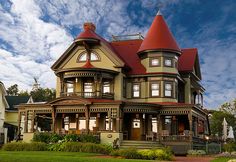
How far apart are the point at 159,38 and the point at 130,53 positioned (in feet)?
14.4

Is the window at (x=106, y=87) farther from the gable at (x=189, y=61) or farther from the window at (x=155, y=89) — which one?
the gable at (x=189, y=61)

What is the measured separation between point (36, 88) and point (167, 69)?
53.7m

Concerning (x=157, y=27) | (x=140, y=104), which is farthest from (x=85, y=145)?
(x=157, y=27)

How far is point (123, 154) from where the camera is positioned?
2608 cm

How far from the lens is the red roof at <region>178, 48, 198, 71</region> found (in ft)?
152

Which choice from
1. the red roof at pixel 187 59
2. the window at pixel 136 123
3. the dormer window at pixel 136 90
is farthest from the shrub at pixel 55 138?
the red roof at pixel 187 59

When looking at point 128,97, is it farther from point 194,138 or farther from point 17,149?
point 17,149

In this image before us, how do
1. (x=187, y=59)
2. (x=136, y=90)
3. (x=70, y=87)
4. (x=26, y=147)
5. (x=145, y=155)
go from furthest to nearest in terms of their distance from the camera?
(x=187, y=59) → (x=70, y=87) → (x=136, y=90) → (x=26, y=147) → (x=145, y=155)

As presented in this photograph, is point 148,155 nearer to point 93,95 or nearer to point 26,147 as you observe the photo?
point 26,147

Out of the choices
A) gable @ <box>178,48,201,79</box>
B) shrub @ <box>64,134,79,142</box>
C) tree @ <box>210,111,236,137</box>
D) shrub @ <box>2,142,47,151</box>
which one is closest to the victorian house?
gable @ <box>178,48,201,79</box>

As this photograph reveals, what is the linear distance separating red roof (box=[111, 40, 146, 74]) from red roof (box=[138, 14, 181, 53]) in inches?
67.1

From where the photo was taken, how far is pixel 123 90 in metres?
42.6

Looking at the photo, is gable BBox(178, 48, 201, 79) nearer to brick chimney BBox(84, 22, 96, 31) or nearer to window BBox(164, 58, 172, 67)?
window BBox(164, 58, 172, 67)

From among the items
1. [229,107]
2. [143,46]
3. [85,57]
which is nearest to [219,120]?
[229,107]
